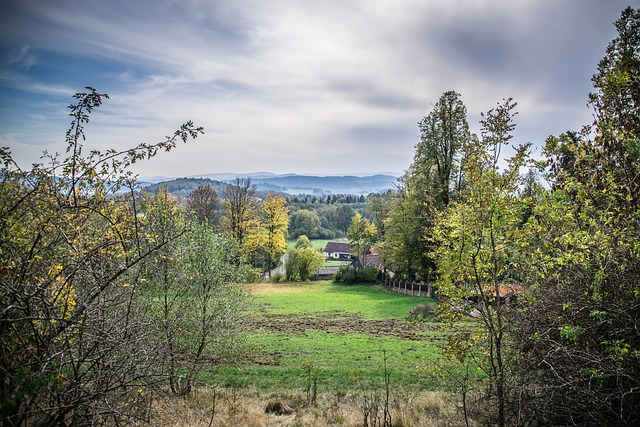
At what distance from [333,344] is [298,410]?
807 centimetres

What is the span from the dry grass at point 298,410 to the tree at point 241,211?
98.3 ft

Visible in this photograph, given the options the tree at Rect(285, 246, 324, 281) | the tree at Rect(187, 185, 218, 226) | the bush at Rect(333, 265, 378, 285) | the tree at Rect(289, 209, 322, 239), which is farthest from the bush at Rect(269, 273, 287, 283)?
the tree at Rect(289, 209, 322, 239)

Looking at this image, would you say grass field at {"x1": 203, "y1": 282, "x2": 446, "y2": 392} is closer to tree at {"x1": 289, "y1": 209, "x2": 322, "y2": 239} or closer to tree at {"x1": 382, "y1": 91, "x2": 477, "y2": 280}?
tree at {"x1": 382, "y1": 91, "x2": 477, "y2": 280}

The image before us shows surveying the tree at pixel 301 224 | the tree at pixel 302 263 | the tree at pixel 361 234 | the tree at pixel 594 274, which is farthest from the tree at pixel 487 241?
the tree at pixel 301 224

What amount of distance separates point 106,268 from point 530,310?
6.25 m

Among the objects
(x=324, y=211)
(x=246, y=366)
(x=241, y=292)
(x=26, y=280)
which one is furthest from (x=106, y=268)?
(x=324, y=211)

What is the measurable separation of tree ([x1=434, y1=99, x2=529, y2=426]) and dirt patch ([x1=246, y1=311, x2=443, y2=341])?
11439mm

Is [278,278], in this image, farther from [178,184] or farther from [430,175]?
[178,184]

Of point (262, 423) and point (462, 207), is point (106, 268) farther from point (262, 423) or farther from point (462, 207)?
point (462, 207)

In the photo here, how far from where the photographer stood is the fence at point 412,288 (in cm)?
3067

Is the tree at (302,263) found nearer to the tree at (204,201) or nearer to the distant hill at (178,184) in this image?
the tree at (204,201)

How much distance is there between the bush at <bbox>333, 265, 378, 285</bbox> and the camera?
135 ft

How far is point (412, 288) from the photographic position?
32.7 meters

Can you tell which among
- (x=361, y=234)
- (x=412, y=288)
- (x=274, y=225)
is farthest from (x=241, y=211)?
(x=412, y=288)
